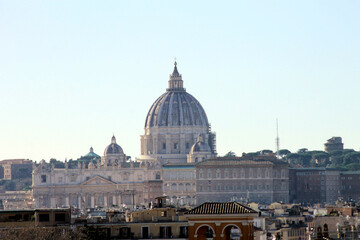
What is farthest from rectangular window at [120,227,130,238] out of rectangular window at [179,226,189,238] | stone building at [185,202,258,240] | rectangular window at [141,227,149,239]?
stone building at [185,202,258,240]

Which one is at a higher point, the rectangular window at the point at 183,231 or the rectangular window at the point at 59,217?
the rectangular window at the point at 59,217

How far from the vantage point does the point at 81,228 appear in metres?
73.6

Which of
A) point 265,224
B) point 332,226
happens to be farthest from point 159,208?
point 265,224

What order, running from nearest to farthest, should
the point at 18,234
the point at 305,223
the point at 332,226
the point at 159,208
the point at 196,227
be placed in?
the point at 196,227, the point at 18,234, the point at 159,208, the point at 332,226, the point at 305,223

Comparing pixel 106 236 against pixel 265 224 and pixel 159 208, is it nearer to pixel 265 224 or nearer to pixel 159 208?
pixel 159 208

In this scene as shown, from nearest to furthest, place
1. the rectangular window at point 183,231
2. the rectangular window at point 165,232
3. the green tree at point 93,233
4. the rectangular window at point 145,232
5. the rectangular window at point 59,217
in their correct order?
the green tree at point 93,233 → the rectangular window at point 183,231 → the rectangular window at point 165,232 → the rectangular window at point 145,232 → the rectangular window at point 59,217

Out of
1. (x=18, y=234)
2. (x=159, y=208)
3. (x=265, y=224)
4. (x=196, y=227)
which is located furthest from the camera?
(x=265, y=224)

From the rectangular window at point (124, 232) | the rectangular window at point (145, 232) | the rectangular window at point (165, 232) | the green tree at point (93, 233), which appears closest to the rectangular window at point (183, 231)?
the rectangular window at point (165, 232)

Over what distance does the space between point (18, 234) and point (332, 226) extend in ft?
66.6

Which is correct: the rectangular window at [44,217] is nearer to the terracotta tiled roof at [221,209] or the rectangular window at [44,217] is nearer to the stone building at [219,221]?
the terracotta tiled roof at [221,209]

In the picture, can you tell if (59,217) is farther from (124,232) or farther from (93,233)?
(93,233)

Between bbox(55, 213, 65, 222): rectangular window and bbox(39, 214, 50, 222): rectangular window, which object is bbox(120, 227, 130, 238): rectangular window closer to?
bbox(39, 214, 50, 222): rectangular window

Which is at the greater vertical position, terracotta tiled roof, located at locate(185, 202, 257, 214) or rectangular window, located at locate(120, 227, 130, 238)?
terracotta tiled roof, located at locate(185, 202, 257, 214)

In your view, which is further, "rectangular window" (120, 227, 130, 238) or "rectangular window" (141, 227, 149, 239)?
"rectangular window" (120, 227, 130, 238)
